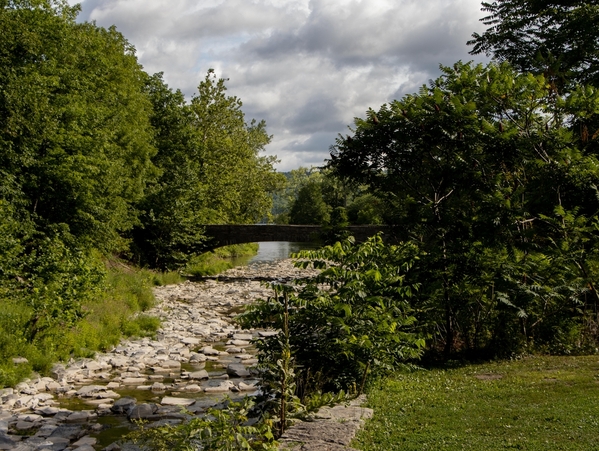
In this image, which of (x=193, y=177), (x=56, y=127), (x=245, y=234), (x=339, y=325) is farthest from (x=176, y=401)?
(x=245, y=234)

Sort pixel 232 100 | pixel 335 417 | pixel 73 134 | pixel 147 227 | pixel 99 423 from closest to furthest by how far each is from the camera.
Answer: pixel 335 417 < pixel 99 423 < pixel 73 134 < pixel 147 227 < pixel 232 100

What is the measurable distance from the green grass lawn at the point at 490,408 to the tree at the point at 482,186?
4.05 feet

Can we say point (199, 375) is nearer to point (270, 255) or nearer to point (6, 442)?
point (6, 442)

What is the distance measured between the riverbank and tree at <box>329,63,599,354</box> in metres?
3.91

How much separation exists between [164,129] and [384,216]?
26802 mm

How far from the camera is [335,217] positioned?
465 inches

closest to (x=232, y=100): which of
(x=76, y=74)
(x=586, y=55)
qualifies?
(x=76, y=74)

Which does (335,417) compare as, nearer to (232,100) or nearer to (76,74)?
(76,74)

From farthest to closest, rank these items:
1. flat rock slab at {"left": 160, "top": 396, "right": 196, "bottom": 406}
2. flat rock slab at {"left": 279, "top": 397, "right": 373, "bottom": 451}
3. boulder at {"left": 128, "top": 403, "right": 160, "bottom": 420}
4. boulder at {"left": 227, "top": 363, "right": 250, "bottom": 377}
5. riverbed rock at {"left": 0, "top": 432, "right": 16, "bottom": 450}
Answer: boulder at {"left": 227, "top": 363, "right": 250, "bottom": 377} → flat rock slab at {"left": 160, "top": 396, "right": 196, "bottom": 406} → boulder at {"left": 128, "top": 403, "right": 160, "bottom": 420} → riverbed rock at {"left": 0, "top": 432, "right": 16, "bottom": 450} → flat rock slab at {"left": 279, "top": 397, "right": 373, "bottom": 451}

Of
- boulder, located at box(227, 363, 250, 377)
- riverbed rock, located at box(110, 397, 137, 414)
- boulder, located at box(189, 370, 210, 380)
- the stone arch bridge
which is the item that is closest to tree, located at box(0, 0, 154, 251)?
boulder, located at box(189, 370, 210, 380)

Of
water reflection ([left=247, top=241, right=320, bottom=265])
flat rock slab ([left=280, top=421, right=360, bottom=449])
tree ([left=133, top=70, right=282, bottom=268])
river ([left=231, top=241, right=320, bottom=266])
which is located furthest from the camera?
water reflection ([left=247, top=241, right=320, bottom=265])

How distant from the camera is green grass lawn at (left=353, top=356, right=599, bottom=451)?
5.90 meters

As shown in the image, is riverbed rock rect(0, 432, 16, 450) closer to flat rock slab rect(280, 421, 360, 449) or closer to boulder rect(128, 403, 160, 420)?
boulder rect(128, 403, 160, 420)

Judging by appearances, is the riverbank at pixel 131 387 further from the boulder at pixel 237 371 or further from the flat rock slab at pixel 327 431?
the flat rock slab at pixel 327 431
